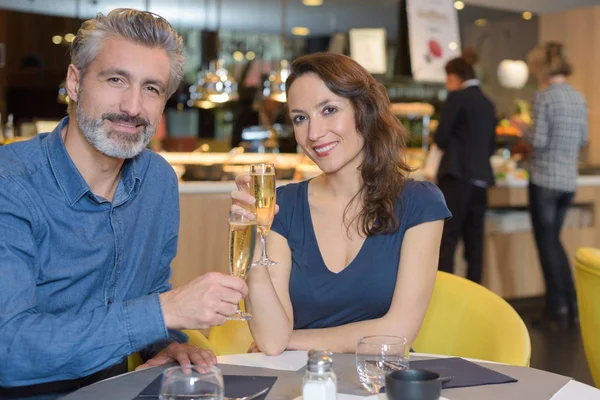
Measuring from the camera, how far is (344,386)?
1.62m

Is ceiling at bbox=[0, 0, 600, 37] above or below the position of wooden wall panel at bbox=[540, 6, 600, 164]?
above

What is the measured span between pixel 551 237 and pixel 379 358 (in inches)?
178

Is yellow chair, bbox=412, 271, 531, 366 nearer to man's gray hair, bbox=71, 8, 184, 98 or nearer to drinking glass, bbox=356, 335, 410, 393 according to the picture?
drinking glass, bbox=356, 335, 410, 393

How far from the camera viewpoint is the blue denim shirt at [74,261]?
1.69 metres

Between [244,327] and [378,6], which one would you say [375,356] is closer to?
[244,327]

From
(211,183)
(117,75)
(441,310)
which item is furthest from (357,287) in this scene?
(211,183)

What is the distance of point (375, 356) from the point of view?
1576mm

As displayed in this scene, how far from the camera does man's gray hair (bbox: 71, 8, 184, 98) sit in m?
2.02

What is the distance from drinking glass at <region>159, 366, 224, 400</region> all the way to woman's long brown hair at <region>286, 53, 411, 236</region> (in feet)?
3.66

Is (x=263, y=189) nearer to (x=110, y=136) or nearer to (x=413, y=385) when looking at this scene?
(x=110, y=136)

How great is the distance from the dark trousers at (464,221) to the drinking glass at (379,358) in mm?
4103

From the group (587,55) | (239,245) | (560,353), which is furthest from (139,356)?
(587,55)

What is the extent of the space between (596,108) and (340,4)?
114 inches

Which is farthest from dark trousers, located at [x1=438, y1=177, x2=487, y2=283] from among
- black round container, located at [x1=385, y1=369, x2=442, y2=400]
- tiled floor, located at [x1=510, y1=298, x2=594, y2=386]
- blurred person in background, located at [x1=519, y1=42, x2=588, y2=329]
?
black round container, located at [x1=385, y1=369, x2=442, y2=400]
